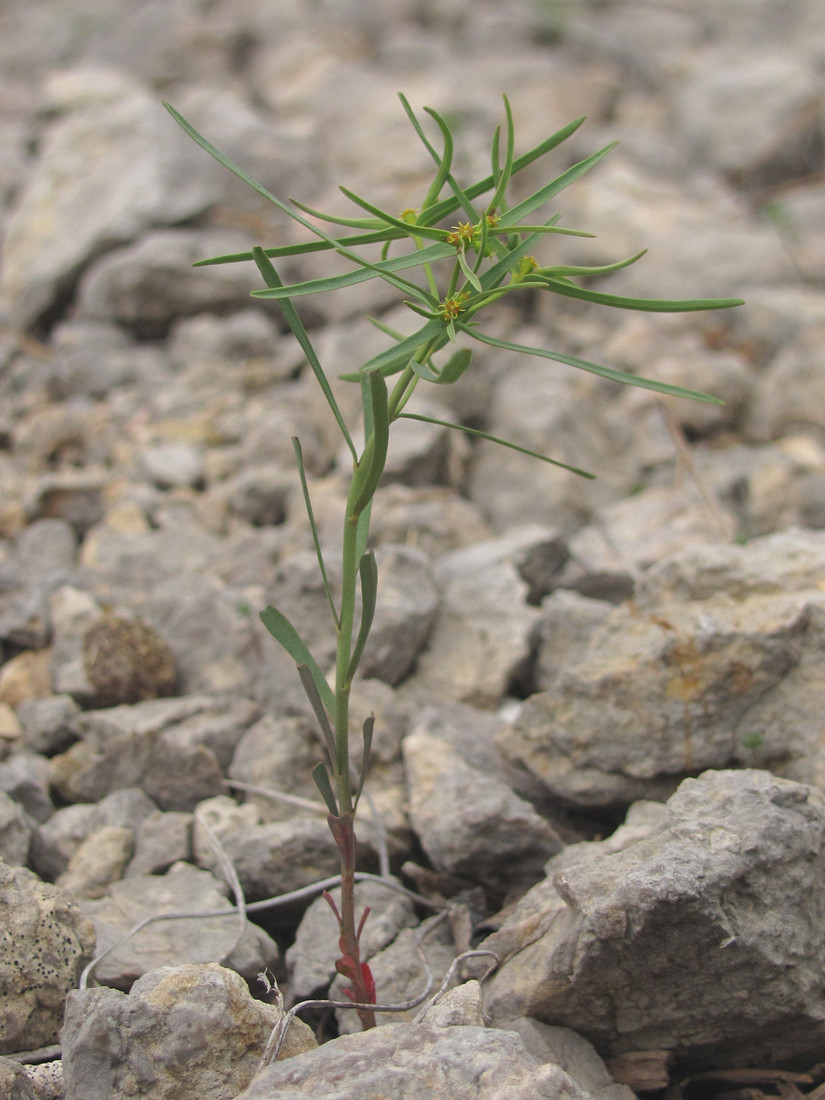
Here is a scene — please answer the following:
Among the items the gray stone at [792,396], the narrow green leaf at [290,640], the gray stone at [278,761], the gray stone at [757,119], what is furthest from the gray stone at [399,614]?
the gray stone at [757,119]

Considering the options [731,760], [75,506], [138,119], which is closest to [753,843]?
[731,760]

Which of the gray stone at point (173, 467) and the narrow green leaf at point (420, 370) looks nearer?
the narrow green leaf at point (420, 370)

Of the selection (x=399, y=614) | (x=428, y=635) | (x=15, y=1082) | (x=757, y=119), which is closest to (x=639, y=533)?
(x=428, y=635)

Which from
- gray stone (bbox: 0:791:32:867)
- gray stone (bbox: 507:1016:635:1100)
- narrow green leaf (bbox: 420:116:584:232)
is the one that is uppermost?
narrow green leaf (bbox: 420:116:584:232)

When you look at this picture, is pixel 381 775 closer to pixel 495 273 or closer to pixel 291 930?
pixel 291 930

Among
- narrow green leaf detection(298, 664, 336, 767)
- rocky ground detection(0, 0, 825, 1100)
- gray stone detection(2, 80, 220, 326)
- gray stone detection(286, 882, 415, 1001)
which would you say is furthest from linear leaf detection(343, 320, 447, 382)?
gray stone detection(2, 80, 220, 326)

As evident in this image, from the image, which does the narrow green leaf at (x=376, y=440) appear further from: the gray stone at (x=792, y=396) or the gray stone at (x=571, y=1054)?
the gray stone at (x=792, y=396)

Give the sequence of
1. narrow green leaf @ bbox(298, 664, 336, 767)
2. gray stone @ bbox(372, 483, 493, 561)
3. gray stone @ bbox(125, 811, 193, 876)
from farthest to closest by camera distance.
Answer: gray stone @ bbox(372, 483, 493, 561) → gray stone @ bbox(125, 811, 193, 876) → narrow green leaf @ bbox(298, 664, 336, 767)

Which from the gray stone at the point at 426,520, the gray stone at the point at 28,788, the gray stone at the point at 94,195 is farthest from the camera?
the gray stone at the point at 94,195

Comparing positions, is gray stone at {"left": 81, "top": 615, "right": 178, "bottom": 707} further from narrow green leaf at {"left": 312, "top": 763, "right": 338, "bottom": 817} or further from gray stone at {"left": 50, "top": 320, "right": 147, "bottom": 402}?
gray stone at {"left": 50, "top": 320, "right": 147, "bottom": 402}
